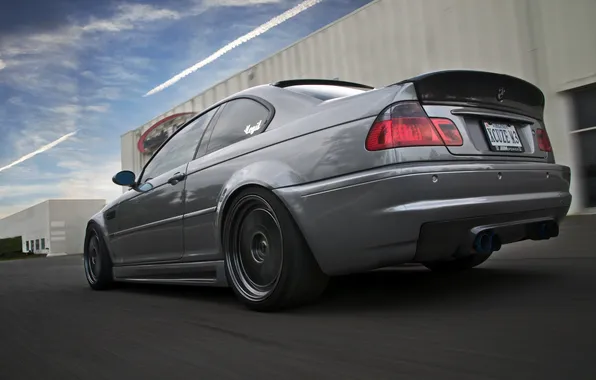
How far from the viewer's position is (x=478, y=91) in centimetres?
295

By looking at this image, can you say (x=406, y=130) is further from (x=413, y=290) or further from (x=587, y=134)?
(x=587, y=134)

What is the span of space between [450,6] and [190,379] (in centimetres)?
890

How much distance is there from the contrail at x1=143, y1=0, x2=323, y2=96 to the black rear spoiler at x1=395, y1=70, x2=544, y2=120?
29.4 feet

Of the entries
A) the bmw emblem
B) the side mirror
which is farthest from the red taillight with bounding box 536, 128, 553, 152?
the side mirror

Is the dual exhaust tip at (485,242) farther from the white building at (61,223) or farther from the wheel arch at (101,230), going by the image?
the white building at (61,223)

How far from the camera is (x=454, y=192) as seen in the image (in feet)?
8.46

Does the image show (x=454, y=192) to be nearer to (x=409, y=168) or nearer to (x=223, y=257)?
(x=409, y=168)

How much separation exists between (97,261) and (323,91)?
337cm


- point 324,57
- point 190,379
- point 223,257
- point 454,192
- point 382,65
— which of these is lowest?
point 190,379

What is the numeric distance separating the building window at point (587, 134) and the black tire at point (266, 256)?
6.85 m

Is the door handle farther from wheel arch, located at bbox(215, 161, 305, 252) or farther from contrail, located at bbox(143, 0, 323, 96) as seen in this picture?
contrail, located at bbox(143, 0, 323, 96)

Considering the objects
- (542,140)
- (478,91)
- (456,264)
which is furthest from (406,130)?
(456,264)

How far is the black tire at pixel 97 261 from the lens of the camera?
17.3 ft

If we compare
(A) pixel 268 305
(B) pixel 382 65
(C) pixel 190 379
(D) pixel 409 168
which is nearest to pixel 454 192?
(D) pixel 409 168
